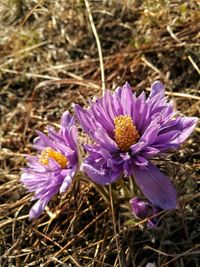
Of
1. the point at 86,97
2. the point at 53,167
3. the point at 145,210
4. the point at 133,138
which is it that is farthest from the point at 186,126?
the point at 86,97

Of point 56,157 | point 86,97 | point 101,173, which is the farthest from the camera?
point 86,97

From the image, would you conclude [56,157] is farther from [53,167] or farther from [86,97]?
[86,97]

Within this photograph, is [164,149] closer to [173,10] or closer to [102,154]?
[102,154]

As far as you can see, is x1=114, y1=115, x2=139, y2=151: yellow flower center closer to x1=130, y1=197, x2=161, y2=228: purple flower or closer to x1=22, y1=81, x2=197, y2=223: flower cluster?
x1=22, y1=81, x2=197, y2=223: flower cluster

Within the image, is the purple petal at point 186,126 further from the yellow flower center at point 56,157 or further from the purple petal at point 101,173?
the yellow flower center at point 56,157

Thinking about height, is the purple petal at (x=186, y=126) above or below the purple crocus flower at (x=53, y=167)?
below

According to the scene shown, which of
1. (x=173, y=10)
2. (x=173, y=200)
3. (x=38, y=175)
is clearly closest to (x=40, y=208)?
(x=38, y=175)

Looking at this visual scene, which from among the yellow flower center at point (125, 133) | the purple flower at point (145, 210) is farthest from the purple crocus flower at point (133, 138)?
the purple flower at point (145, 210)
